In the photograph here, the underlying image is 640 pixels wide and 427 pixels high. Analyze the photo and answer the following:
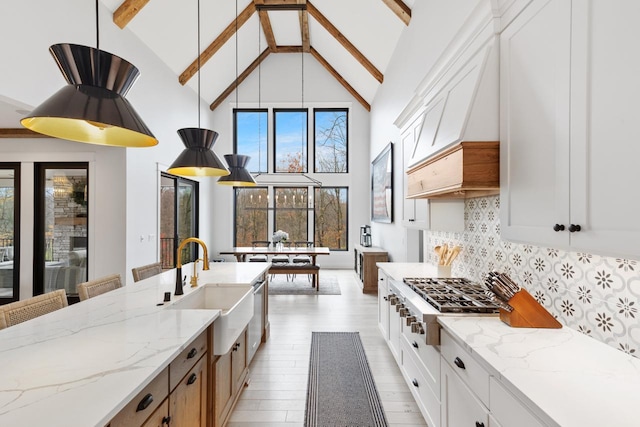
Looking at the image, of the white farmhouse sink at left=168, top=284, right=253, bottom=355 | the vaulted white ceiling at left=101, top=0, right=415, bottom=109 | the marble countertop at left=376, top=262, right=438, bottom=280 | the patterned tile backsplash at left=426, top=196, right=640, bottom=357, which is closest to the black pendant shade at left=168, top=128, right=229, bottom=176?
the white farmhouse sink at left=168, top=284, right=253, bottom=355

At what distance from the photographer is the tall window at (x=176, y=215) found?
568 centimetres

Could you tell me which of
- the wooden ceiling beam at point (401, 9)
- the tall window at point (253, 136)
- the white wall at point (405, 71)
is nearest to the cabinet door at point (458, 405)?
the white wall at point (405, 71)

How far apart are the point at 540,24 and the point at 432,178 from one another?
3.59 feet

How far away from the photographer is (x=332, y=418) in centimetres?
227

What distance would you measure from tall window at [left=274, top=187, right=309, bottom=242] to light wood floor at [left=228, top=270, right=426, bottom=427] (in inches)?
120

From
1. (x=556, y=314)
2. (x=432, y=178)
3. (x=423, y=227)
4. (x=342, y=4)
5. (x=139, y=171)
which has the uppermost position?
(x=342, y=4)

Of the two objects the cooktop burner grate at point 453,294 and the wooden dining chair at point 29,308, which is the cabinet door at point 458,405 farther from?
the wooden dining chair at point 29,308

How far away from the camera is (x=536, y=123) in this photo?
145 cm

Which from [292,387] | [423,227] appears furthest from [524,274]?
[292,387]

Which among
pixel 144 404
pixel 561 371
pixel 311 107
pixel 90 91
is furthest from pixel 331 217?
pixel 144 404

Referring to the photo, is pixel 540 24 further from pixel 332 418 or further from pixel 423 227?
pixel 332 418

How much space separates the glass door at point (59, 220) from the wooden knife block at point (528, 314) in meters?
5.17

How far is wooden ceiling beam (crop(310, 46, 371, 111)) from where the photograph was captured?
7903 millimetres

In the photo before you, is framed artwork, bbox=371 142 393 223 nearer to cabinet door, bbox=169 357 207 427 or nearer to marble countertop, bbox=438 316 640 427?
marble countertop, bbox=438 316 640 427
